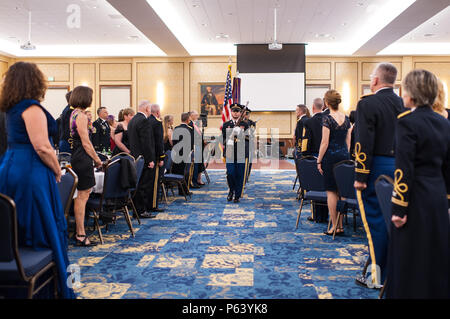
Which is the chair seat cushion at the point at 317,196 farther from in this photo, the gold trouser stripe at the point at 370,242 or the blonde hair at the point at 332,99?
the gold trouser stripe at the point at 370,242

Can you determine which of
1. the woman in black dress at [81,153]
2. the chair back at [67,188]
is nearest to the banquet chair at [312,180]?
the woman in black dress at [81,153]

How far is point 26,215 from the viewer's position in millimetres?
2367

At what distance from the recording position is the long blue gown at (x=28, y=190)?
237cm

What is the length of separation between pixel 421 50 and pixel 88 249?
15.3 m

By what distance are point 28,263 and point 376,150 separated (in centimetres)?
245

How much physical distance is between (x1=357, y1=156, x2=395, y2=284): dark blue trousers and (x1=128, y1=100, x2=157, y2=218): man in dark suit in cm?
337

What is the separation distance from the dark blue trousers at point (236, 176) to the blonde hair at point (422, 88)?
16.4 ft

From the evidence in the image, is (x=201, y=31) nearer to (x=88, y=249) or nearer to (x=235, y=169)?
(x=235, y=169)

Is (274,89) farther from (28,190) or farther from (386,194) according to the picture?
(28,190)

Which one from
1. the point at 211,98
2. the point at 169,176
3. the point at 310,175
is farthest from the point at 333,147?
the point at 211,98

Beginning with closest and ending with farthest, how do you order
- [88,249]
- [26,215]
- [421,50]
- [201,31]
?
[26,215], [88,249], [201,31], [421,50]
